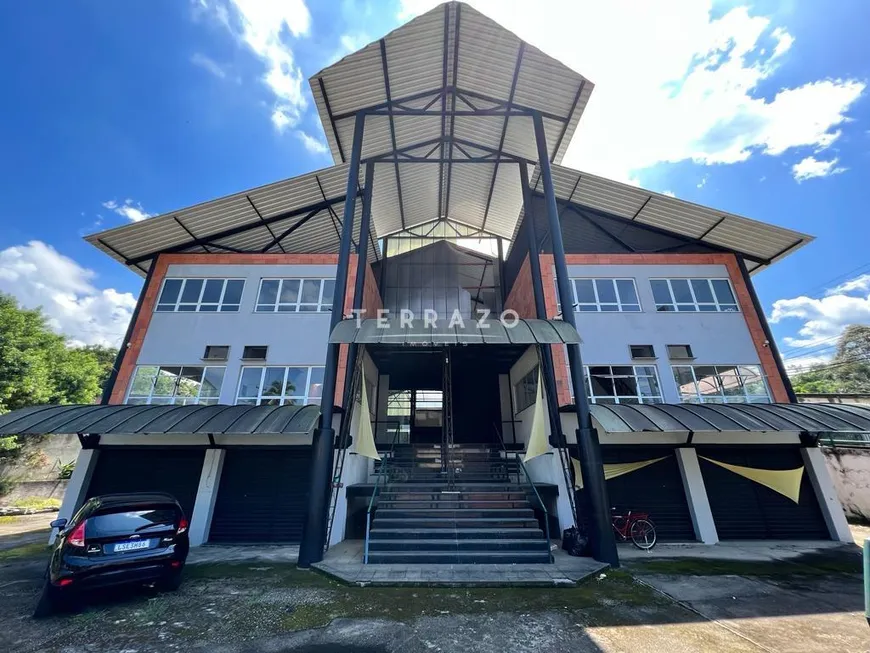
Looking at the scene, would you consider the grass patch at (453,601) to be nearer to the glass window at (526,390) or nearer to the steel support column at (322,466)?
the steel support column at (322,466)

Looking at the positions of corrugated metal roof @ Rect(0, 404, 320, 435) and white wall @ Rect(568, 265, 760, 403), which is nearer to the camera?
corrugated metal roof @ Rect(0, 404, 320, 435)

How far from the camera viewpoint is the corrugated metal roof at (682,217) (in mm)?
12203

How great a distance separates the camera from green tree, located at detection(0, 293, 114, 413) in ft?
54.5

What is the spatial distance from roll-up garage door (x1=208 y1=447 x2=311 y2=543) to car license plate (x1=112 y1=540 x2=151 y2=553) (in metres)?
4.64

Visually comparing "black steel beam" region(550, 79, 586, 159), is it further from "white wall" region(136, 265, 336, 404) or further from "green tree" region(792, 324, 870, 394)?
"green tree" region(792, 324, 870, 394)

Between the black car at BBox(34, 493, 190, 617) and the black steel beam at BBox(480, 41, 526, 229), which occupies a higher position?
the black steel beam at BBox(480, 41, 526, 229)

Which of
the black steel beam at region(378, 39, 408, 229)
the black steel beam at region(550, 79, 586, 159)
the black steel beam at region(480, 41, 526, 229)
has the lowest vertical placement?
the black steel beam at region(550, 79, 586, 159)

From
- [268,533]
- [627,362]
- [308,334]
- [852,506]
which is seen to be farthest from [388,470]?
[852,506]

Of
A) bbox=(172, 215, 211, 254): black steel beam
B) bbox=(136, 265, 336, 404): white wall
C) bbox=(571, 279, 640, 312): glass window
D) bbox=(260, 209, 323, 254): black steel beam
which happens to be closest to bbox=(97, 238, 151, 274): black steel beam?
bbox=(172, 215, 211, 254): black steel beam

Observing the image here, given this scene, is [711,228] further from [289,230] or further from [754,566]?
[289,230]

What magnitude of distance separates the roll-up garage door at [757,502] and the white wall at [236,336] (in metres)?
12.5

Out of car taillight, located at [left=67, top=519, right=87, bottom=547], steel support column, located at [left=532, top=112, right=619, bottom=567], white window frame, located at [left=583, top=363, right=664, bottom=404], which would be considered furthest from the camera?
white window frame, located at [left=583, top=363, right=664, bottom=404]

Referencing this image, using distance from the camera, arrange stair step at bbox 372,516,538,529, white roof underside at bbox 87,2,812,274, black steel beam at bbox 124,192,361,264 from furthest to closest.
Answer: black steel beam at bbox 124,192,361,264
white roof underside at bbox 87,2,812,274
stair step at bbox 372,516,538,529

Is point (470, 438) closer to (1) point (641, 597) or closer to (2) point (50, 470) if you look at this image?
(1) point (641, 597)
